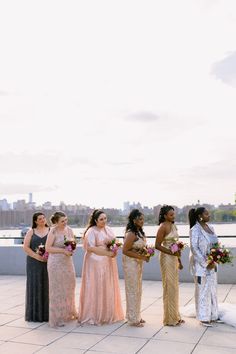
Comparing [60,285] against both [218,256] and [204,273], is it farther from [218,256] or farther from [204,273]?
[218,256]

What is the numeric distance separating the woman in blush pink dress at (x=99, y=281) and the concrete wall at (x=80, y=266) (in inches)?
180

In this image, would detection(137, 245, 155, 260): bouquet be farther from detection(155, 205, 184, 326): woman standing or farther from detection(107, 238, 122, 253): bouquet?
detection(107, 238, 122, 253): bouquet

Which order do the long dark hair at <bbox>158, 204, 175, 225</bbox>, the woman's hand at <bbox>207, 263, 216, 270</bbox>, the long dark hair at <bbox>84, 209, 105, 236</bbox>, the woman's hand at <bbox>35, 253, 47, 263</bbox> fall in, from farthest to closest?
the woman's hand at <bbox>35, 253, 47, 263</bbox> < the long dark hair at <bbox>84, 209, 105, 236</bbox> < the long dark hair at <bbox>158, 204, 175, 225</bbox> < the woman's hand at <bbox>207, 263, 216, 270</bbox>

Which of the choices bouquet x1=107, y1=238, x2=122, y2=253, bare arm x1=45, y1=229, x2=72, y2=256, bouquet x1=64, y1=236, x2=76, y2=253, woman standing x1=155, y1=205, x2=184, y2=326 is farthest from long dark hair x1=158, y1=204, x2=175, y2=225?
bare arm x1=45, y1=229, x2=72, y2=256

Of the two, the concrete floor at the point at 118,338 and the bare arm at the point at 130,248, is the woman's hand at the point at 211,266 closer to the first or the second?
the concrete floor at the point at 118,338

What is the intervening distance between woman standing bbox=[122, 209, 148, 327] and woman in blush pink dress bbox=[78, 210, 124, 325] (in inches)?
11.7

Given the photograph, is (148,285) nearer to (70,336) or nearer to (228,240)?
(228,240)

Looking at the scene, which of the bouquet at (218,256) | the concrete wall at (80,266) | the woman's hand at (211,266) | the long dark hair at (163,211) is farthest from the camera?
the concrete wall at (80,266)

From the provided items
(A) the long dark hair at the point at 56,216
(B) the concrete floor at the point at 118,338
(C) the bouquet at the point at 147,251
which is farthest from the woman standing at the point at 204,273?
(A) the long dark hair at the point at 56,216

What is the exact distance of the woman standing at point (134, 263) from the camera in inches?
278

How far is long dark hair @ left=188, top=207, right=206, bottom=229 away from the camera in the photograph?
7219 millimetres

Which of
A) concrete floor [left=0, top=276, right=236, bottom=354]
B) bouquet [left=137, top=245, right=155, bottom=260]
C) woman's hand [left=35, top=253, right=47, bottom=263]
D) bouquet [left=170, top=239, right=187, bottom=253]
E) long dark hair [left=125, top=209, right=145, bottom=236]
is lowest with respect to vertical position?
concrete floor [left=0, top=276, right=236, bottom=354]

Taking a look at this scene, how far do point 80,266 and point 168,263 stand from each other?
238 inches

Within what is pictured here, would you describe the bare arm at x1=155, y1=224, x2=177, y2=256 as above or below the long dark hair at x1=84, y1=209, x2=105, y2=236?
below
